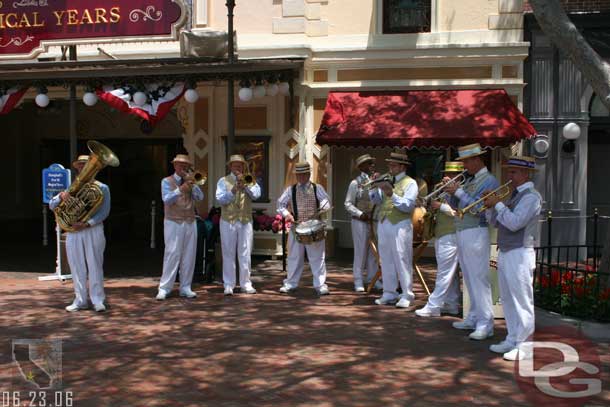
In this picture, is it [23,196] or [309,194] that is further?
[23,196]

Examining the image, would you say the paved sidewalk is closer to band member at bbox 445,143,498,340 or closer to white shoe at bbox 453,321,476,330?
white shoe at bbox 453,321,476,330

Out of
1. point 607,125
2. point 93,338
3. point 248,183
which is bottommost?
point 93,338

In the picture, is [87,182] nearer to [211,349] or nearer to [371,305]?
[211,349]

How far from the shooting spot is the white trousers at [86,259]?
322 inches

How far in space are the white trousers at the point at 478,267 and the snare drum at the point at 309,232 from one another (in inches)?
98.6

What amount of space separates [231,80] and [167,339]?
5.08 m

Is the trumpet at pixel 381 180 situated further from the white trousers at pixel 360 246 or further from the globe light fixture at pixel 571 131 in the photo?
the globe light fixture at pixel 571 131

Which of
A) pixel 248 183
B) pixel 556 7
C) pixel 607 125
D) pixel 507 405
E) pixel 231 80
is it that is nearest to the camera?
pixel 507 405

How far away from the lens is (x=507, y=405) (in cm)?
499

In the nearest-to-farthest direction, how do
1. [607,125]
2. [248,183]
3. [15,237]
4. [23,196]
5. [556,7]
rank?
[556,7]
[248,183]
[607,125]
[15,237]
[23,196]

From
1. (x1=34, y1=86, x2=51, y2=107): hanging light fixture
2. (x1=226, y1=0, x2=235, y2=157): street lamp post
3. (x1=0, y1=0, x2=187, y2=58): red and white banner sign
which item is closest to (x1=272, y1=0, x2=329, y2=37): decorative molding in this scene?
(x1=0, y1=0, x2=187, y2=58): red and white banner sign

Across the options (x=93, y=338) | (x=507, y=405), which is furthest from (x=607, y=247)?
(x=93, y=338)
